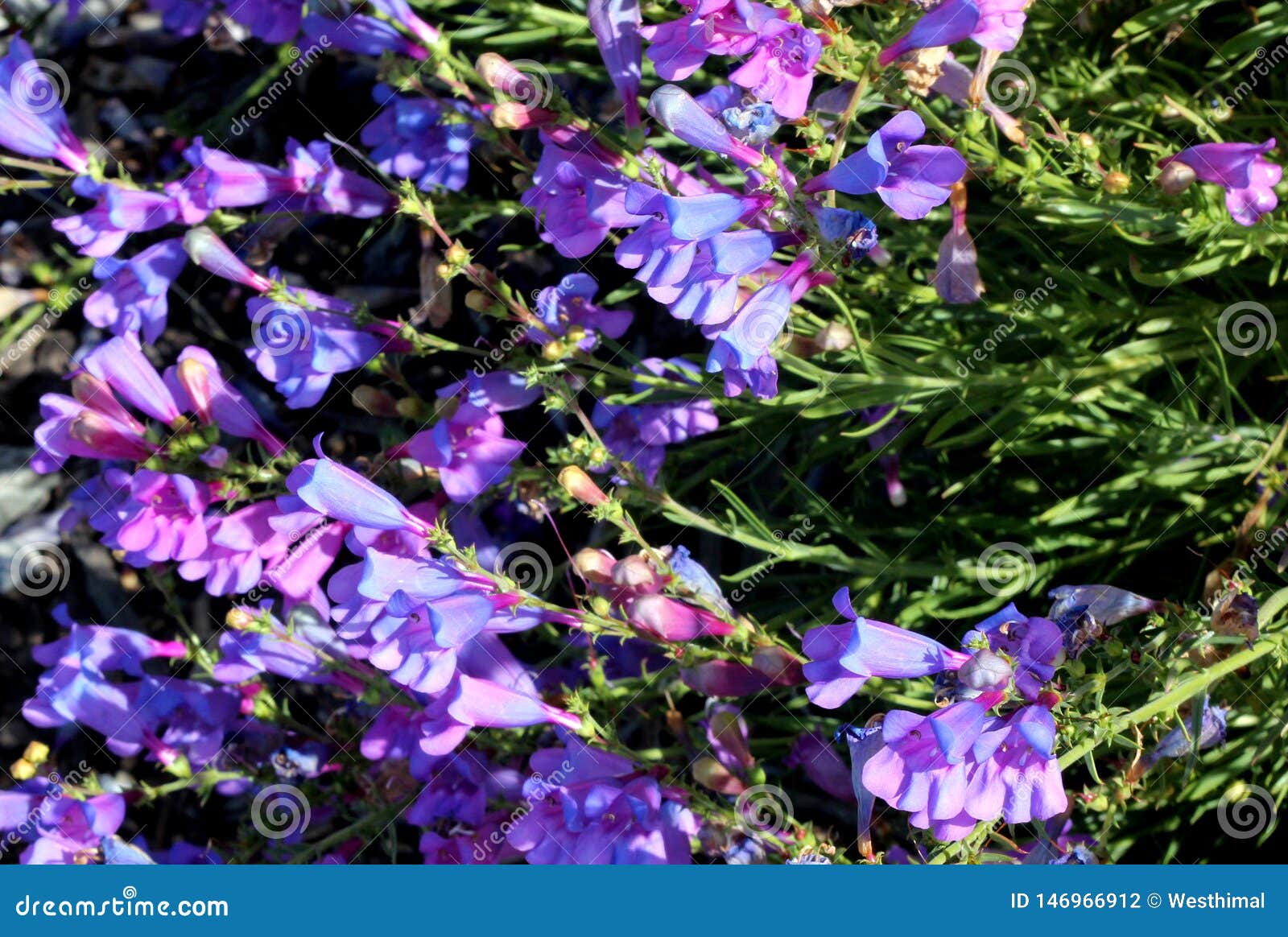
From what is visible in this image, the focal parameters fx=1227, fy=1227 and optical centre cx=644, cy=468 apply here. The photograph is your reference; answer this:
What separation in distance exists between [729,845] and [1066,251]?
163cm

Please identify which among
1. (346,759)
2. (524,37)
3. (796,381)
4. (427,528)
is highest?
(524,37)

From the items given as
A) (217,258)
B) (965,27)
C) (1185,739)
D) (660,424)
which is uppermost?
(965,27)

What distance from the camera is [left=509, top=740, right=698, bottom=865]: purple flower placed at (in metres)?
2.31

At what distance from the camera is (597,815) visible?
232 cm

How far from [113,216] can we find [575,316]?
1.08 meters

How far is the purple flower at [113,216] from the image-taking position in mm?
2736

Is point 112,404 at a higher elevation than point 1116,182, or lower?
lower

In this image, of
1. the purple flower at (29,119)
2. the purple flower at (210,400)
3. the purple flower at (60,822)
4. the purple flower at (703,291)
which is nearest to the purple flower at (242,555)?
the purple flower at (210,400)

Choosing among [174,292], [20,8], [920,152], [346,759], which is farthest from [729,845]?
[20,8]

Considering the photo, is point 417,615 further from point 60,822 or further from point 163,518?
point 60,822

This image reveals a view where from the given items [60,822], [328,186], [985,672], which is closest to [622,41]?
[328,186]

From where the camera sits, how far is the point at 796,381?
291cm

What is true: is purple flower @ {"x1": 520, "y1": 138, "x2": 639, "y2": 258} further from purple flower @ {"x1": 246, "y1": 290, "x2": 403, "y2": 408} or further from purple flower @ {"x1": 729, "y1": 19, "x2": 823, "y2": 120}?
purple flower @ {"x1": 246, "y1": 290, "x2": 403, "y2": 408}

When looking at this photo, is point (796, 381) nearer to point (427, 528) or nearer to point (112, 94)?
point (427, 528)
